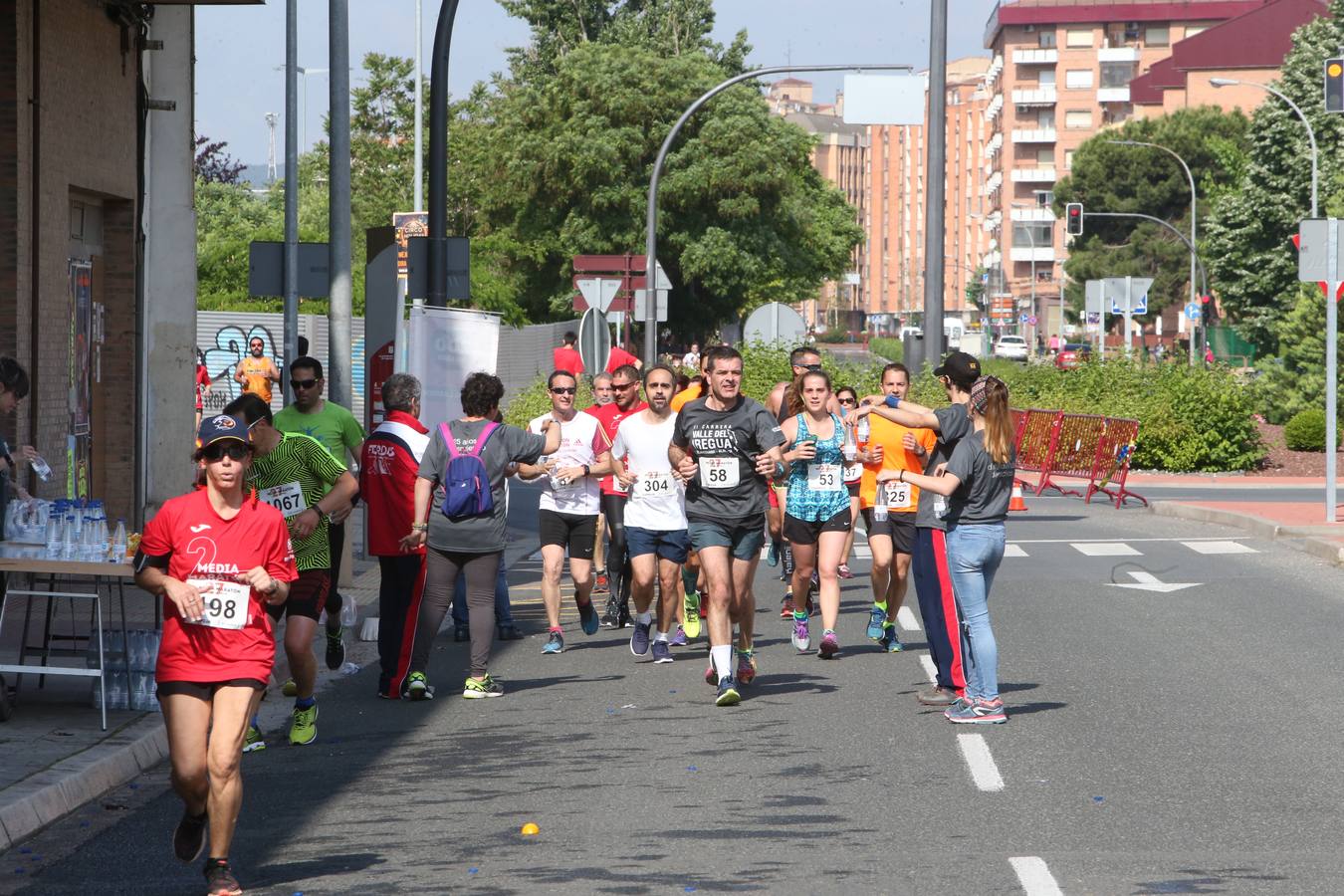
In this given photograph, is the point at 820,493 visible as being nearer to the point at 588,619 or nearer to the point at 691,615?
the point at 691,615

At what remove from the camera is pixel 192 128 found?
19.3 meters

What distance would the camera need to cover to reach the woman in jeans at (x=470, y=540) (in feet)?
35.6

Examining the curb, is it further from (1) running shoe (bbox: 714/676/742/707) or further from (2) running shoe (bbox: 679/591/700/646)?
(1) running shoe (bbox: 714/676/742/707)

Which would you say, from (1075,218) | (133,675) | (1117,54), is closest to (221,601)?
(133,675)

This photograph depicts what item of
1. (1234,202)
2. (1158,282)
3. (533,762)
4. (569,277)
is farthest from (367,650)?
(1158,282)

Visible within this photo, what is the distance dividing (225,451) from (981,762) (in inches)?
156

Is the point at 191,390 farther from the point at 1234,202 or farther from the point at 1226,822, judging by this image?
the point at 1234,202

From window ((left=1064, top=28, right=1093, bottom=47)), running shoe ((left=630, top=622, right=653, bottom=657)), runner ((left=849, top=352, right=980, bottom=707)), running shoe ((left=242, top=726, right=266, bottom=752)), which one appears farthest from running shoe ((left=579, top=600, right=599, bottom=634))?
window ((left=1064, top=28, right=1093, bottom=47))

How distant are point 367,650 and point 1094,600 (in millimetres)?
5939

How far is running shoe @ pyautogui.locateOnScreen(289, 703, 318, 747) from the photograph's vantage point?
31.6 ft

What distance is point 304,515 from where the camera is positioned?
974cm

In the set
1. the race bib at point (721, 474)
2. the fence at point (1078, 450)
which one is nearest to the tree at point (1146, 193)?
the fence at point (1078, 450)

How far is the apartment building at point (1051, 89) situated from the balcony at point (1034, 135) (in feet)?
0.23

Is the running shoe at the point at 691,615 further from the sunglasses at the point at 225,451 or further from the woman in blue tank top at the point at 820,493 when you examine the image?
the sunglasses at the point at 225,451
